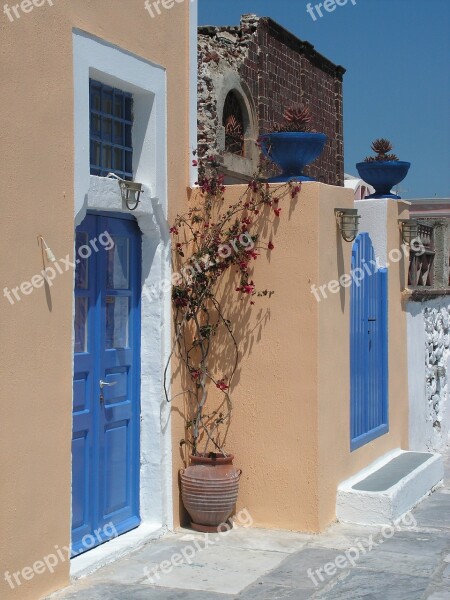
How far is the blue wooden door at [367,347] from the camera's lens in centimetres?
789

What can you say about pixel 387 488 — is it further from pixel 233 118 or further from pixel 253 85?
pixel 253 85

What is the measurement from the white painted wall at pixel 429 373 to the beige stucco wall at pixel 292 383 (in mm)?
2610

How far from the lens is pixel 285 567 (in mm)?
6031

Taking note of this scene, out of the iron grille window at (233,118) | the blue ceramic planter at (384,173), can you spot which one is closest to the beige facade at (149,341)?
the blue ceramic planter at (384,173)

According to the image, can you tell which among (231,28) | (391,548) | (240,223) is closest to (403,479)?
(391,548)

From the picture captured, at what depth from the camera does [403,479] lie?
766 centimetres

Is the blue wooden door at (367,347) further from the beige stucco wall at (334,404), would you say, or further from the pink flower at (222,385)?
the pink flower at (222,385)

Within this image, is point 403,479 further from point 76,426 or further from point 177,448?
point 76,426

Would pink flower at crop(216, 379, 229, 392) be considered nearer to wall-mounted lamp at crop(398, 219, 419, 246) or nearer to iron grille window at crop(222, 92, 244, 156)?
wall-mounted lamp at crop(398, 219, 419, 246)

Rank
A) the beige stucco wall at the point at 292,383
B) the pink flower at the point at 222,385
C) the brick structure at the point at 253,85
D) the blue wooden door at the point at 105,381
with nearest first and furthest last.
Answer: the blue wooden door at the point at 105,381 → the beige stucco wall at the point at 292,383 → the pink flower at the point at 222,385 → the brick structure at the point at 253,85

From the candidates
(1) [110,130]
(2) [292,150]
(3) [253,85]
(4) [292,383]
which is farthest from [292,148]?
(3) [253,85]

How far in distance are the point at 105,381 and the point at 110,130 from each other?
1666 millimetres

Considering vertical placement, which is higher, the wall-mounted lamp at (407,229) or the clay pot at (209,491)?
the wall-mounted lamp at (407,229)

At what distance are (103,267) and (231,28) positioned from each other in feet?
31.8
